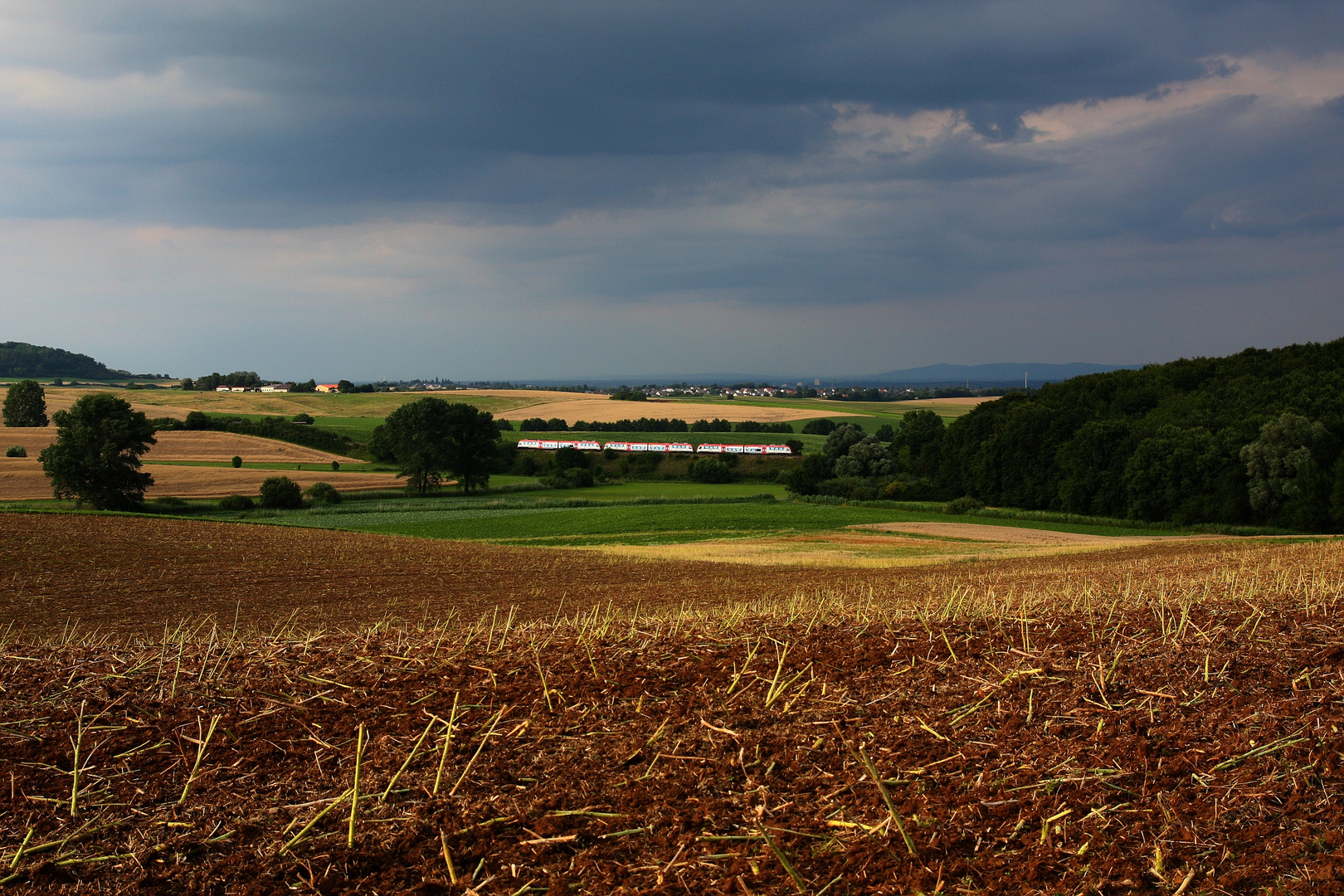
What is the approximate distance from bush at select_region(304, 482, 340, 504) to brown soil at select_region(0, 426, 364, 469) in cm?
1356

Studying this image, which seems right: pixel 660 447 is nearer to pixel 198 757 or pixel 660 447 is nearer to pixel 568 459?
pixel 568 459

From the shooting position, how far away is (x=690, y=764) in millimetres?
4773

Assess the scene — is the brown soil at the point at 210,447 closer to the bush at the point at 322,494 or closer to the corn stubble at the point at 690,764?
the bush at the point at 322,494

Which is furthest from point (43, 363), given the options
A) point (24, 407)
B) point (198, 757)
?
point (198, 757)

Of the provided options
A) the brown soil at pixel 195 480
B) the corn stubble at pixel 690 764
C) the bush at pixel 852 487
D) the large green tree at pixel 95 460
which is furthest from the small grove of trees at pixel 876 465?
the corn stubble at pixel 690 764

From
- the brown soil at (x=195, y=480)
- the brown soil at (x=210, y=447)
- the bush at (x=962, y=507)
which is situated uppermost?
the brown soil at (x=210, y=447)

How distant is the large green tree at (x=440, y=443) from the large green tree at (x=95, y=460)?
2033 cm

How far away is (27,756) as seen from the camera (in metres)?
4.89

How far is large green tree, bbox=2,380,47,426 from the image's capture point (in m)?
75.9

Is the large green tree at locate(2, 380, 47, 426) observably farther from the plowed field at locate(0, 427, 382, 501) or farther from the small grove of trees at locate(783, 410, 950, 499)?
the small grove of trees at locate(783, 410, 950, 499)

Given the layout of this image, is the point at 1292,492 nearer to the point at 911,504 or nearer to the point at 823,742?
the point at 911,504

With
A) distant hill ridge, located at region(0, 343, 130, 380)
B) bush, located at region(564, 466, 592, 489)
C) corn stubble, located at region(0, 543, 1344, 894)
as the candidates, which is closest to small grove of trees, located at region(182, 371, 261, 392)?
distant hill ridge, located at region(0, 343, 130, 380)

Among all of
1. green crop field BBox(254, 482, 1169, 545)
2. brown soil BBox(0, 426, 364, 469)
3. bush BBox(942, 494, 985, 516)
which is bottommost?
bush BBox(942, 494, 985, 516)

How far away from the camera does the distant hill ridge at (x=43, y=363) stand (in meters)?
139
